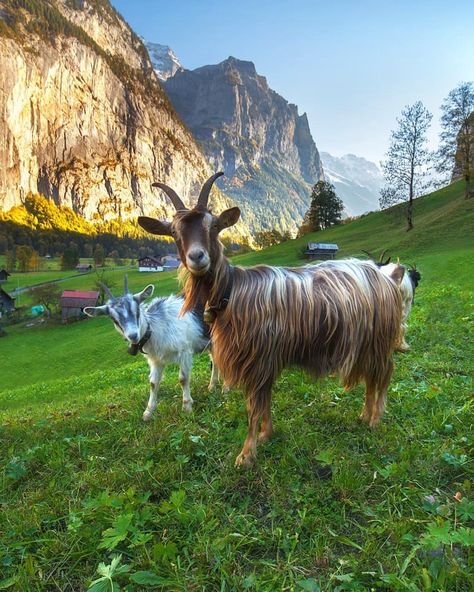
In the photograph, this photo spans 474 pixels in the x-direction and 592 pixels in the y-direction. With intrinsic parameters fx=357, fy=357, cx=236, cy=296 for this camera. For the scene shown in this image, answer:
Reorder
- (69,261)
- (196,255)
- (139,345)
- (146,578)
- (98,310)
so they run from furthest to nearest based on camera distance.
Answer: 1. (69,261)
2. (98,310)
3. (139,345)
4. (196,255)
5. (146,578)

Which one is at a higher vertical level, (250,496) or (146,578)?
(146,578)

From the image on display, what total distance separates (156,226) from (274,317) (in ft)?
5.44

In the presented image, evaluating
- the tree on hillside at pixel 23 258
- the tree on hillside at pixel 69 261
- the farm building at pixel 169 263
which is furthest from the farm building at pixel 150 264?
the tree on hillside at pixel 23 258

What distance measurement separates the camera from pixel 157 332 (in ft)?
22.6

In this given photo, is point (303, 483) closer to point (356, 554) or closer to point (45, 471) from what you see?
point (356, 554)

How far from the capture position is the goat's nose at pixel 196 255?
3.40m

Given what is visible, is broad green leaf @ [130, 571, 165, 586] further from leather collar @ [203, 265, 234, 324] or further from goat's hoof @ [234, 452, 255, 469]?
leather collar @ [203, 265, 234, 324]

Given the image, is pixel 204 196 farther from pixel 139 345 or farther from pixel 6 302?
pixel 6 302

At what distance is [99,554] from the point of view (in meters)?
2.81

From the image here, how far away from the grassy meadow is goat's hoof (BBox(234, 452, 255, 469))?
0.12m

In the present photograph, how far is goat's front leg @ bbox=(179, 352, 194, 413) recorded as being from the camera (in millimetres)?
5889

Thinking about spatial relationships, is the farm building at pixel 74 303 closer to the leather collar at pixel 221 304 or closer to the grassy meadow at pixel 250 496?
the grassy meadow at pixel 250 496

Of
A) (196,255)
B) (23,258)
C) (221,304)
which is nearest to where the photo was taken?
(196,255)

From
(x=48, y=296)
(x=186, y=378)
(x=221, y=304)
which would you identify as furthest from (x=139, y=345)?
(x=48, y=296)
